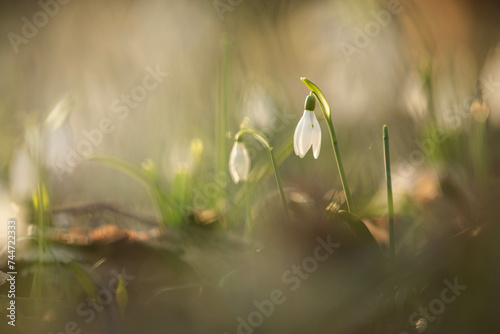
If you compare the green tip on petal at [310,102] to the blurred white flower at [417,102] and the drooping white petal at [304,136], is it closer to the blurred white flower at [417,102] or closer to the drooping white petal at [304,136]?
the drooping white petal at [304,136]

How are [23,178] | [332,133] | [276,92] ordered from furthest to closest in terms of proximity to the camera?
[276,92]
[23,178]
[332,133]

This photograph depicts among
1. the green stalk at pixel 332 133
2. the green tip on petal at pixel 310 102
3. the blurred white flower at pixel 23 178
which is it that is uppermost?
the blurred white flower at pixel 23 178

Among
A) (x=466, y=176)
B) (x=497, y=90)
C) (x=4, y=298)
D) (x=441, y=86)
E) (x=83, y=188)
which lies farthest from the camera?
(x=83, y=188)

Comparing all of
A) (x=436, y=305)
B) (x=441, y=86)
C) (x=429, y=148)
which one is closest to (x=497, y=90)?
(x=441, y=86)

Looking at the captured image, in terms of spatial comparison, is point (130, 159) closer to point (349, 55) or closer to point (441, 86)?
point (349, 55)

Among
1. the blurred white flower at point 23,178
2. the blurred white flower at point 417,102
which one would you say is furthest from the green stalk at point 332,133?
the blurred white flower at point 23,178

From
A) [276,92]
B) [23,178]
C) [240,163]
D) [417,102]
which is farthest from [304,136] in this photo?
[276,92]

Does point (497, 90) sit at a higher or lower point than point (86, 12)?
lower

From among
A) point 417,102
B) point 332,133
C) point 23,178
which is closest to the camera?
point 332,133

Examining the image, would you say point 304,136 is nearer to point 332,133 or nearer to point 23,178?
point 332,133

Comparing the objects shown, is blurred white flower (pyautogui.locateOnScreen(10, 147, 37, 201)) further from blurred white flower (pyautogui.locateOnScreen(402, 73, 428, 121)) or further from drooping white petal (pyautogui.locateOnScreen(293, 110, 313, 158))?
blurred white flower (pyautogui.locateOnScreen(402, 73, 428, 121))

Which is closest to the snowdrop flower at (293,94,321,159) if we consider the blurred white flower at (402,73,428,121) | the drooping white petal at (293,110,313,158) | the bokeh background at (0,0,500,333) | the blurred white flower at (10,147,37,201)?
the drooping white petal at (293,110,313,158)
